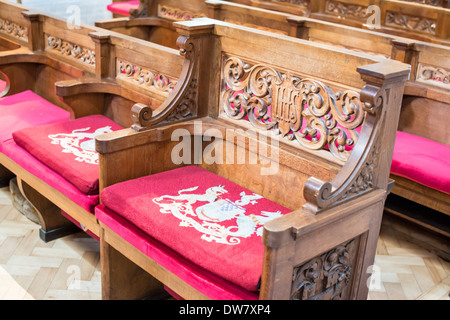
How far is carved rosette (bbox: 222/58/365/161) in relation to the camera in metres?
2.25

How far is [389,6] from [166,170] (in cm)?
247

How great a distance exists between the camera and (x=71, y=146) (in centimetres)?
306

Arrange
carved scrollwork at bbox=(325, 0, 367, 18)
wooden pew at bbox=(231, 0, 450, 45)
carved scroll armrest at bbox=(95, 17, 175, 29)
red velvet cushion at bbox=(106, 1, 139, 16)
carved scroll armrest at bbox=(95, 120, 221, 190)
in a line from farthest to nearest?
1. red velvet cushion at bbox=(106, 1, 139, 16)
2. carved scroll armrest at bbox=(95, 17, 175, 29)
3. carved scrollwork at bbox=(325, 0, 367, 18)
4. wooden pew at bbox=(231, 0, 450, 45)
5. carved scroll armrest at bbox=(95, 120, 221, 190)

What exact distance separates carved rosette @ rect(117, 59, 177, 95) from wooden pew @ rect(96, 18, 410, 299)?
11.3 inches

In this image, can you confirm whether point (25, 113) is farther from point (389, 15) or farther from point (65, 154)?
point (389, 15)

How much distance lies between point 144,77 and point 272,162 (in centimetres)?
98

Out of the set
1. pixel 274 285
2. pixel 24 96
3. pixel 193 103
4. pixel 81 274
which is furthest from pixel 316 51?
pixel 24 96

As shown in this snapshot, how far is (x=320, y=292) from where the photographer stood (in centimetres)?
216

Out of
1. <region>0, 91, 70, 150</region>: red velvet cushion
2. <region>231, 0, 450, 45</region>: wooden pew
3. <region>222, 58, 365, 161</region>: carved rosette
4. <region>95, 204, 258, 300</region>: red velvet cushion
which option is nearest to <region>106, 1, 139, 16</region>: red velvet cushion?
<region>231, 0, 450, 45</region>: wooden pew

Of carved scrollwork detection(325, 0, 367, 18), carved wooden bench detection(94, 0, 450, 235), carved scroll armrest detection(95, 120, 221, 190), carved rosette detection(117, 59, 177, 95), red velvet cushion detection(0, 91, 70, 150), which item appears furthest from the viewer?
carved scrollwork detection(325, 0, 367, 18)

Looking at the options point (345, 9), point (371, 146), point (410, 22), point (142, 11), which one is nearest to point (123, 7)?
point (142, 11)

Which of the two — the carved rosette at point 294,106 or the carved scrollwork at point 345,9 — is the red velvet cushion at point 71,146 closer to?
the carved rosette at point 294,106

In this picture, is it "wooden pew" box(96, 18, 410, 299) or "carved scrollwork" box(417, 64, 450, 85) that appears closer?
"wooden pew" box(96, 18, 410, 299)

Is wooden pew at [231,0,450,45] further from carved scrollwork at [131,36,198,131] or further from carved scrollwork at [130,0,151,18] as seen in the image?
carved scrollwork at [131,36,198,131]
